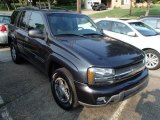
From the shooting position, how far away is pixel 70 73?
12.2ft

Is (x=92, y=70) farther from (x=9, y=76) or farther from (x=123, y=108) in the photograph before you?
(x=9, y=76)

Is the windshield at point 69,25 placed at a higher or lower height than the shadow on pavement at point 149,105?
higher

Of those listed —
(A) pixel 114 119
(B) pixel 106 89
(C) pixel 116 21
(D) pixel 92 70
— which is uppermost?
(C) pixel 116 21

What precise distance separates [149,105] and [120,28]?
4023 mm

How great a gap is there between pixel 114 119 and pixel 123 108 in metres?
0.47

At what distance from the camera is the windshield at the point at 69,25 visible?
15.1 feet

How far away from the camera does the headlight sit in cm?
343

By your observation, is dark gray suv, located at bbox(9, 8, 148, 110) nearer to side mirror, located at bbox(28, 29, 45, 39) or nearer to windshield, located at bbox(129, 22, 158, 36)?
side mirror, located at bbox(28, 29, 45, 39)

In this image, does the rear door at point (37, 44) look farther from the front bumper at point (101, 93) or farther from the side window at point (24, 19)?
the front bumper at point (101, 93)

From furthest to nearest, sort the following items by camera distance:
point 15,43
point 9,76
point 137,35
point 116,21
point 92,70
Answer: point 116,21 → point 137,35 → point 15,43 → point 9,76 → point 92,70

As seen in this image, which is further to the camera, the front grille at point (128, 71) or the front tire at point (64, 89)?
the front tire at point (64, 89)

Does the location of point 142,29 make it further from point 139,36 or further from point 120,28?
point 120,28

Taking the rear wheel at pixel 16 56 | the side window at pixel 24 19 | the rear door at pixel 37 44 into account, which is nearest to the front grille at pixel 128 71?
the rear door at pixel 37 44

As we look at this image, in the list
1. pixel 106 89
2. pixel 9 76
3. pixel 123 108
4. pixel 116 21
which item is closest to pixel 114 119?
pixel 123 108
